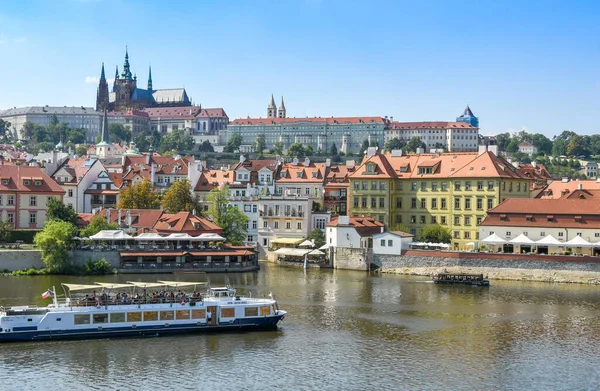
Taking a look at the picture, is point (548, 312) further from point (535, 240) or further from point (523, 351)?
point (535, 240)

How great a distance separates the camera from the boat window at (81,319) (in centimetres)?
4472

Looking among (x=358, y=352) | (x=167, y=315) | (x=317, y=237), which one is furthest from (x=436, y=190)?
(x=358, y=352)

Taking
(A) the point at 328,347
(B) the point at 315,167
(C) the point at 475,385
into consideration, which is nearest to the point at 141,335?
(A) the point at 328,347

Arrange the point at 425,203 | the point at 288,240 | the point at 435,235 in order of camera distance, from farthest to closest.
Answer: the point at 425,203, the point at 288,240, the point at 435,235

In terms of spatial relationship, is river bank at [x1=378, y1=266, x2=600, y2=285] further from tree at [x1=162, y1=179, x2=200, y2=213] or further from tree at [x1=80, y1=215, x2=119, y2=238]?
tree at [x1=162, y1=179, x2=200, y2=213]

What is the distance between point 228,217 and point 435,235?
20383 millimetres

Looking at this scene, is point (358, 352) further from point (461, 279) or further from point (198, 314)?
point (461, 279)

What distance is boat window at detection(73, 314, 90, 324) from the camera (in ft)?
147

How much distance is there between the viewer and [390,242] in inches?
3041

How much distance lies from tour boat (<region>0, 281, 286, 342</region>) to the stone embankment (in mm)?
28340

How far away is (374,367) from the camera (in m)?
39.2

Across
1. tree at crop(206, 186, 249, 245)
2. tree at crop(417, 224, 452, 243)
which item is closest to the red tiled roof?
tree at crop(206, 186, 249, 245)

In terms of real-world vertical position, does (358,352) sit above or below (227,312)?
below

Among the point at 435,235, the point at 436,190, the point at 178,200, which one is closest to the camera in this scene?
the point at 435,235
